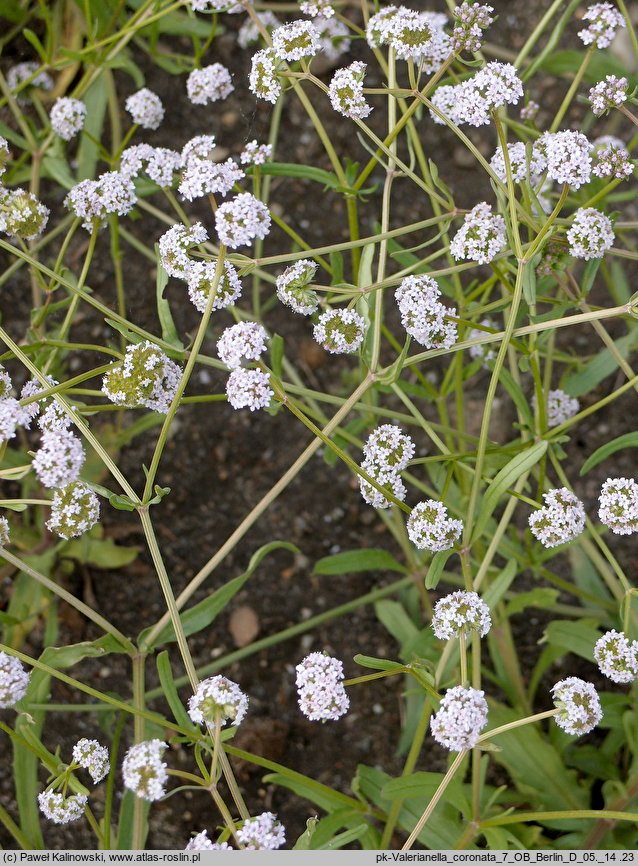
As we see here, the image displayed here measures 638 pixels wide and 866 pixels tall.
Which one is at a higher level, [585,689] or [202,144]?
[202,144]

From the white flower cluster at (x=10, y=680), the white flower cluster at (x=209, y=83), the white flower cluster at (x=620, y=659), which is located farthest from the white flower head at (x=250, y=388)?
the white flower cluster at (x=209, y=83)

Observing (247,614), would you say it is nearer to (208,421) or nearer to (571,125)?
(208,421)

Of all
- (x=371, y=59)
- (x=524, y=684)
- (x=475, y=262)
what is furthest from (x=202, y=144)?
(x=524, y=684)

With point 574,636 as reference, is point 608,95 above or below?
above

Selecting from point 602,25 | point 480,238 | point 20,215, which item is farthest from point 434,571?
point 602,25

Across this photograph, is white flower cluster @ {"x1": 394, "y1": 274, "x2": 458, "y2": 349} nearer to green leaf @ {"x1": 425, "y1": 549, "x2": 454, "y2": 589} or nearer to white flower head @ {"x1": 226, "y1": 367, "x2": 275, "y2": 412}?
white flower head @ {"x1": 226, "y1": 367, "x2": 275, "y2": 412}

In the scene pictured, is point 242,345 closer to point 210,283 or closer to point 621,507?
point 210,283
